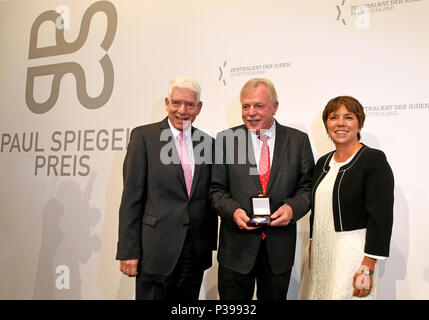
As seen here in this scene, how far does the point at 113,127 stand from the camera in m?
3.76

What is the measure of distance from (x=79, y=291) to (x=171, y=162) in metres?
2.29

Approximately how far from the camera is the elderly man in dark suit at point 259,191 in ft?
6.89

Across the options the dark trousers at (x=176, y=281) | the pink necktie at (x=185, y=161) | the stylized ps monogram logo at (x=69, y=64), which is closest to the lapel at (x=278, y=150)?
the pink necktie at (x=185, y=161)

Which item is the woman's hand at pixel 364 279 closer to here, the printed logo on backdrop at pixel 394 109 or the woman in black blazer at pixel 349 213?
the woman in black blazer at pixel 349 213

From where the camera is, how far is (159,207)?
2.19 metres

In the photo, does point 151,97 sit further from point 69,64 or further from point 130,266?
point 130,266

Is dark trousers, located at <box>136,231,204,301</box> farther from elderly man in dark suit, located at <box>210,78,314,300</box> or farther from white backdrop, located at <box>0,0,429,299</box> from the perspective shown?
white backdrop, located at <box>0,0,429,299</box>

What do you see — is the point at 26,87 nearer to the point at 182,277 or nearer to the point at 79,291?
the point at 79,291

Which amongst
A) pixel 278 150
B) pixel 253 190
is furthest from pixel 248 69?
pixel 253 190

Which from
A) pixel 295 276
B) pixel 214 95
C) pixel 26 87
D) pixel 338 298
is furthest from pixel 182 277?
pixel 26 87

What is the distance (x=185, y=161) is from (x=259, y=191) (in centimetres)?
49

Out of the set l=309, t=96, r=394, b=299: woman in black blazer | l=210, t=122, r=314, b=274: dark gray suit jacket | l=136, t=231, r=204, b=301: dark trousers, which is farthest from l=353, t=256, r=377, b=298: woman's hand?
l=136, t=231, r=204, b=301: dark trousers

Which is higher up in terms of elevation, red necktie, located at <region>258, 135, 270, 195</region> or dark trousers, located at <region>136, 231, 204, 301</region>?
red necktie, located at <region>258, 135, 270, 195</region>

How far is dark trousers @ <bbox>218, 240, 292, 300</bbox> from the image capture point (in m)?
2.11
